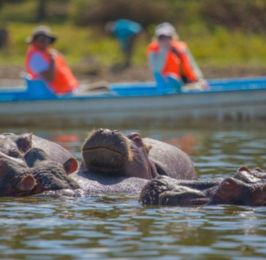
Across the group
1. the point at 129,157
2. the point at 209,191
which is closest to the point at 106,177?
the point at 129,157

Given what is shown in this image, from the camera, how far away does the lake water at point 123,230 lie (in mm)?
8961

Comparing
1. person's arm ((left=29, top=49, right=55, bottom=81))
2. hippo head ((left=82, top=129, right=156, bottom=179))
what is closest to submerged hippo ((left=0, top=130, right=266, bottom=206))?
hippo head ((left=82, top=129, right=156, bottom=179))

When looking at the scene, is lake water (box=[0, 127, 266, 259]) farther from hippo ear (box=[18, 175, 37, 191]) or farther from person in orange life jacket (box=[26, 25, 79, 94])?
person in orange life jacket (box=[26, 25, 79, 94])

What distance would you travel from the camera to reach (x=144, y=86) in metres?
23.6

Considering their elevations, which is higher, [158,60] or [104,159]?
[158,60]

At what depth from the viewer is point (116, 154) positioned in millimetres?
12242

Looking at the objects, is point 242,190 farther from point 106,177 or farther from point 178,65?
point 178,65

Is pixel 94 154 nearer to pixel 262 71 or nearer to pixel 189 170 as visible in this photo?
pixel 189 170

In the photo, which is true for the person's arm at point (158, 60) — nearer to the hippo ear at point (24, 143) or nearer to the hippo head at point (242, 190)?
the hippo ear at point (24, 143)

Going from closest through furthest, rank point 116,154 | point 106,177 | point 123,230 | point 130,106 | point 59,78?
point 123,230 → point 116,154 → point 106,177 → point 130,106 → point 59,78

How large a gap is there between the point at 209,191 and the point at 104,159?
4.32ft

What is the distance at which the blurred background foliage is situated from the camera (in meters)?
34.4

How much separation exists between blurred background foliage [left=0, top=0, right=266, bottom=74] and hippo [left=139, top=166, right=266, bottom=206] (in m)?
20.0

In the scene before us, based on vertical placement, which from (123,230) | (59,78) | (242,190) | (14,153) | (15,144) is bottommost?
(123,230)
